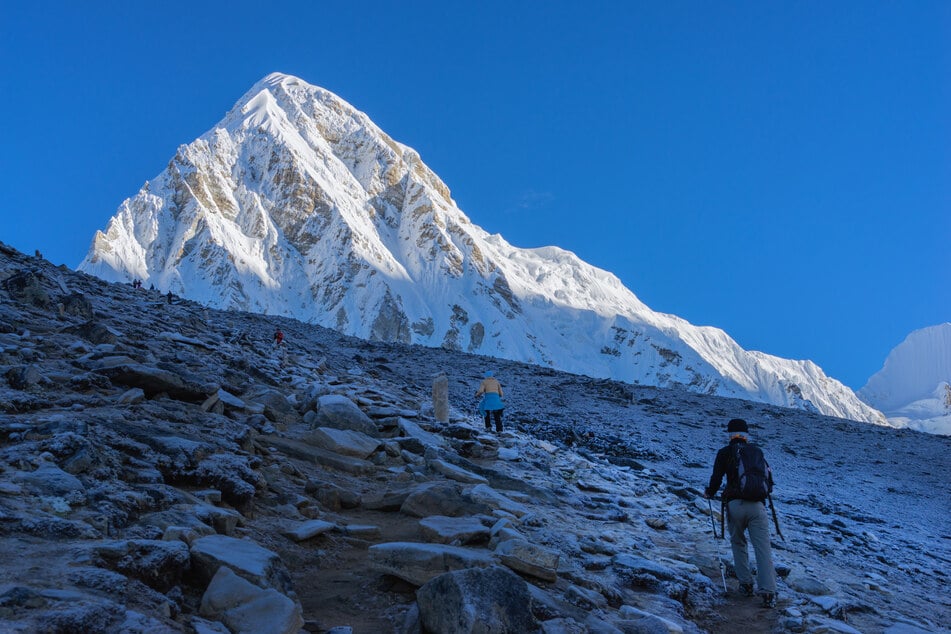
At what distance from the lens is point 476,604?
377 centimetres

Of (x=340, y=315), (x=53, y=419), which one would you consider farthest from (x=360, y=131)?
(x=53, y=419)

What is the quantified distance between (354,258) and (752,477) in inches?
4804

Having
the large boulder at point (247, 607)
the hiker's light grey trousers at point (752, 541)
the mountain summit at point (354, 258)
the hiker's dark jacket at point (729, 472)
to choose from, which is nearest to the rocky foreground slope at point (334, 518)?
the large boulder at point (247, 607)

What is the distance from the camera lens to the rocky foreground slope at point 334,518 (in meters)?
3.67

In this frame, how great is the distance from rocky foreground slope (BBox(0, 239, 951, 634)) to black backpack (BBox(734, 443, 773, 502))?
0.89 m

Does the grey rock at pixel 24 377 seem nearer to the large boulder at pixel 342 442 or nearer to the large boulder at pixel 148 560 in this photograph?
the large boulder at pixel 342 442

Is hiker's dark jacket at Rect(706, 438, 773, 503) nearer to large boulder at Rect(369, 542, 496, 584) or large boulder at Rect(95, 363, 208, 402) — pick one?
large boulder at Rect(369, 542, 496, 584)

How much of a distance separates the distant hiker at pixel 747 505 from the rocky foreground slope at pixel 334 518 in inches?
12.0

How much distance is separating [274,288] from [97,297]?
10808cm

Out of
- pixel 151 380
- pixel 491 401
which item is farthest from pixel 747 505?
pixel 491 401

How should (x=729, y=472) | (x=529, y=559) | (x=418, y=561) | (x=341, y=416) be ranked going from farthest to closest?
(x=341, y=416) → (x=729, y=472) → (x=529, y=559) → (x=418, y=561)

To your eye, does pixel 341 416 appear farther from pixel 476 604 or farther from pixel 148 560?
pixel 476 604

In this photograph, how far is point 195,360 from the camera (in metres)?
10.3

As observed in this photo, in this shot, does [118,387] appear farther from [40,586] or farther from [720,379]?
[720,379]
